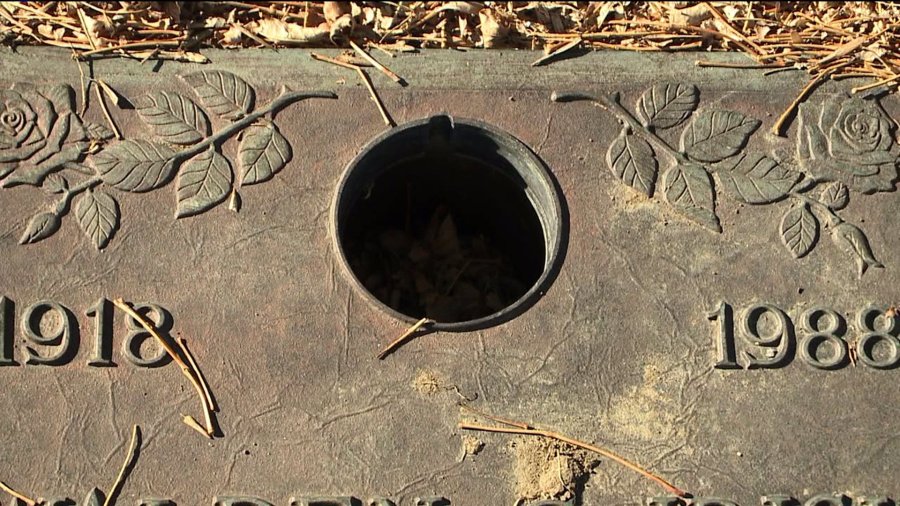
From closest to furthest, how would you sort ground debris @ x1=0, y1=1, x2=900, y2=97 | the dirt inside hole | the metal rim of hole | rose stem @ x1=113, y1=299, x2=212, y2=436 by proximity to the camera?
rose stem @ x1=113, y1=299, x2=212, y2=436
the metal rim of hole
ground debris @ x1=0, y1=1, x2=900, y2=97
the dirt inside hole

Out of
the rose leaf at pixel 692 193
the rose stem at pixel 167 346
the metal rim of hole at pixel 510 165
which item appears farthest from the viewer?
the rose leaf at pixel 692 193

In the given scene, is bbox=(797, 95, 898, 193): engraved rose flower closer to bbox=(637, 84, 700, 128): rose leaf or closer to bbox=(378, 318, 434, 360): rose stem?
bbox=(637, 84, 700, 128): rose leaf

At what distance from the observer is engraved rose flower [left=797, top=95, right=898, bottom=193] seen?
3.34 m

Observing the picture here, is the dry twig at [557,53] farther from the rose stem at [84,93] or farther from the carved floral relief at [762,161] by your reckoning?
the rose stem at [84,93]

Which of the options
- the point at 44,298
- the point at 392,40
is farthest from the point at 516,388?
the point at 44,298

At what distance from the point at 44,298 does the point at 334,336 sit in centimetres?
88

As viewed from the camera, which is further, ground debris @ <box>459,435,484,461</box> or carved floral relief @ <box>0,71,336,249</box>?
carved floral relief @ <box>0,71,336,249</box>

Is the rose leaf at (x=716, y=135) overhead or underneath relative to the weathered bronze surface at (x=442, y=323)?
overhead

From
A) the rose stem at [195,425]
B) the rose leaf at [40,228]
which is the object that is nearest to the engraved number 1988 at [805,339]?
the rose stem at [195,425]

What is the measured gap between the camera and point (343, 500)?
9.87 ft

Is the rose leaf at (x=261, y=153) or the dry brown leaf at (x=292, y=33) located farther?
the dry brown leaf at (x=292, y=33)

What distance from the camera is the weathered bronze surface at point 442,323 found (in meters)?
3.05

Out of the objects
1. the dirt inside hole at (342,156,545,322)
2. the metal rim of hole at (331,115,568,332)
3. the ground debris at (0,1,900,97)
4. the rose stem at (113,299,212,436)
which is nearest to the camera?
the rose stem at (113,299,212,436)

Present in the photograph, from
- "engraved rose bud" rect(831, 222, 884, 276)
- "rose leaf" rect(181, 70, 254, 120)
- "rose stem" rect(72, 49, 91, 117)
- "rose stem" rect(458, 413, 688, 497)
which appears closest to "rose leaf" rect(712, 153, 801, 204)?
"engraved rose bud" rect(831, 222, 884, 276)
